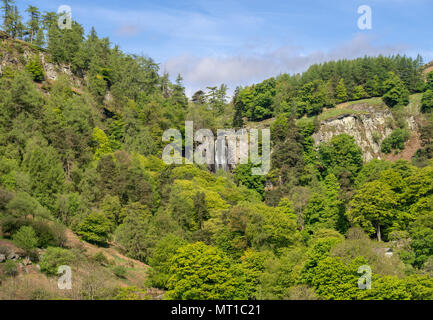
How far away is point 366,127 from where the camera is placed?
95438 millimetres

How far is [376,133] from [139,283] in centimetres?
6635

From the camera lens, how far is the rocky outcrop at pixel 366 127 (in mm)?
92625

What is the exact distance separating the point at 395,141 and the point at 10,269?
78.0 m

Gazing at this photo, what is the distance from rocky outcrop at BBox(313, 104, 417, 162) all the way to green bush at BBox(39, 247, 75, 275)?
62.3 metres

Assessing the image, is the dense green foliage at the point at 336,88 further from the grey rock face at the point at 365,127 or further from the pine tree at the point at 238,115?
the grey rock face at the point at 365,127

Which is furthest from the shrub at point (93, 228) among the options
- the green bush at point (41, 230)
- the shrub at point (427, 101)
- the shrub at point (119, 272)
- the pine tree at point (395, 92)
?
the shrub at point (427, 101)

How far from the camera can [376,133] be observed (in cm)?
9438

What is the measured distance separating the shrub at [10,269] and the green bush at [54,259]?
2.55 metres

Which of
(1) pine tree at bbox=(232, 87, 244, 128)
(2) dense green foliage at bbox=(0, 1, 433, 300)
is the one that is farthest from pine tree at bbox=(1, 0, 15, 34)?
(1) pine tree at bbox=(232, 87, 244, 128)

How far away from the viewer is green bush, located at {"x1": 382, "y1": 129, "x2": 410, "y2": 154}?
91688 millimetres

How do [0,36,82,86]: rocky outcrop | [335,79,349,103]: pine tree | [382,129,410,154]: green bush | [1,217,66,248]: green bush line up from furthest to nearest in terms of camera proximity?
[335,79,349,103]: pine tree → [382,129,410,154]: green bush → [0,36,82,86]: rocky outcrop → [1,217,66,248]: green bush

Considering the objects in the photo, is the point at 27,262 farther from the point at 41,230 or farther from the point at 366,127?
the point at 366,127

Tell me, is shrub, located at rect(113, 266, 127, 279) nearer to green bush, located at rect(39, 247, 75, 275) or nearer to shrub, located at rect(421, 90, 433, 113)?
green bush, located at rect(39, 247, 75, 275)
